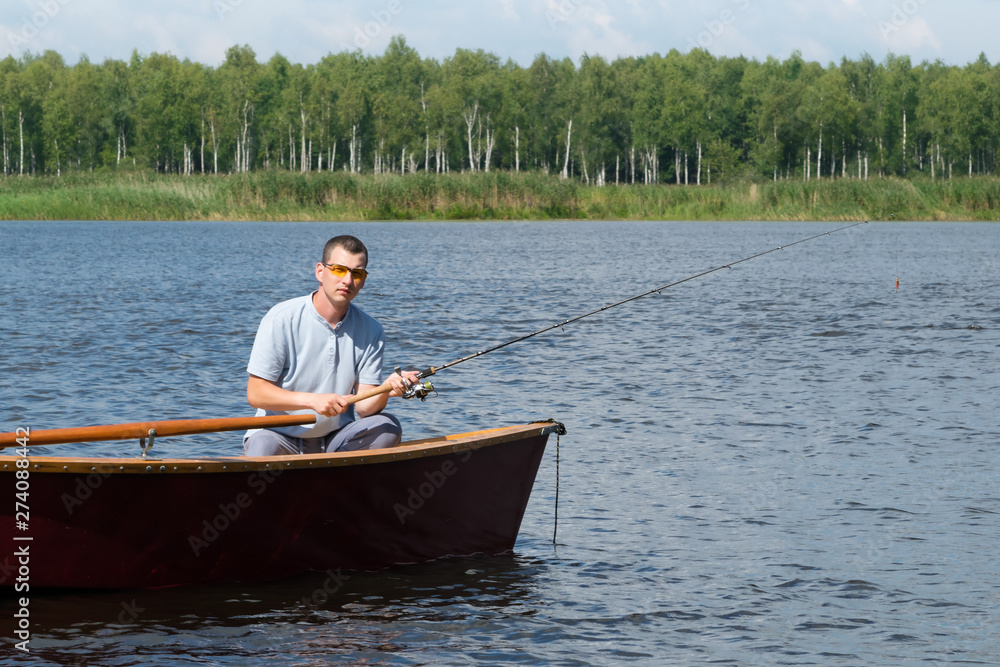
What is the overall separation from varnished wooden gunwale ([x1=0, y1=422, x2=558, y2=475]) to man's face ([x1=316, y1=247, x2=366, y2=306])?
73cm

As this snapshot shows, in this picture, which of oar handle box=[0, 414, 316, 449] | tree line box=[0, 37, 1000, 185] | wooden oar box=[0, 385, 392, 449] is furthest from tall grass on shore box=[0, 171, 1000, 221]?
oar handle box=[0, 414, 316, 449]

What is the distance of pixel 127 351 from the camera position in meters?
13.6

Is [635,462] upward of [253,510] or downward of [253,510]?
Answer: downward

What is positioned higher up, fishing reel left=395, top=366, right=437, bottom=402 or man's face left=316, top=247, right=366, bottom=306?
man's face left=316, top=247, right=366, bottom=306

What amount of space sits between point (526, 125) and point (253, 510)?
279 feet

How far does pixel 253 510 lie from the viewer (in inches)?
212

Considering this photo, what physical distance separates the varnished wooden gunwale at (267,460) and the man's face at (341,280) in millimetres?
733

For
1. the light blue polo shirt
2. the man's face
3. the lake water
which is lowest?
the lake water

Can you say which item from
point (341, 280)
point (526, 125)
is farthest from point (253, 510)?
point (526, 125)

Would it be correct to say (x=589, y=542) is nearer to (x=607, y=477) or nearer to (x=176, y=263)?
(x=607, y=477)

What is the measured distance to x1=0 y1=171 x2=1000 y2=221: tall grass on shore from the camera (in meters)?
47.7

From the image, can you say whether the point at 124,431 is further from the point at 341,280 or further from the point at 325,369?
the point at 341,280

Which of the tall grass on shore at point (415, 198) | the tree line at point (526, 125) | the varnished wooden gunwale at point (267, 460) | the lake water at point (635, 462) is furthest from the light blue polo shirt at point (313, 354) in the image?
the tree line at point (526, 125)

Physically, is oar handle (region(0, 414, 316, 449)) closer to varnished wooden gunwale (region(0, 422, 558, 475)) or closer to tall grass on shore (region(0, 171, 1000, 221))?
varnished wooden gunwale (region(0, 422, 558, 475))
